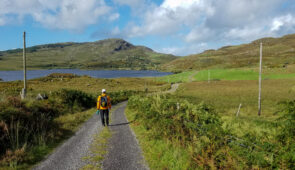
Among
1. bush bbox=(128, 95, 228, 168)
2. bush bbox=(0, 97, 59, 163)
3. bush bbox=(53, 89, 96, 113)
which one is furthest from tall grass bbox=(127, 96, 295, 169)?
bush bbox=(53, 89, 96, 113)

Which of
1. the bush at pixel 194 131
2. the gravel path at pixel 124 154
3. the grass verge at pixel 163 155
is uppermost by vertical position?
the bush at pixel 194 131

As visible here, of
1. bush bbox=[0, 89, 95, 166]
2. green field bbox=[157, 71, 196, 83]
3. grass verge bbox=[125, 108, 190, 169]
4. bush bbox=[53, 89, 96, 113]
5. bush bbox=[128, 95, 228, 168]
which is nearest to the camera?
bush bbox=[128, 95, 228, 168]

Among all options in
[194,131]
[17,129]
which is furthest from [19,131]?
[194,131]

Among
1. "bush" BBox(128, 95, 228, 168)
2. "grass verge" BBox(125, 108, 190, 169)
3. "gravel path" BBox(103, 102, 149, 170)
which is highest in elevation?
"bush" BBox(128, 95, 228, 168)

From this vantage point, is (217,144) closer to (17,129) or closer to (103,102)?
(17,129)

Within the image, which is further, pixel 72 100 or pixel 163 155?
pixel 72 100

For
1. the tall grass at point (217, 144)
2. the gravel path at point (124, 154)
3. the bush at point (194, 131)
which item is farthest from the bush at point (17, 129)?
the bush at point (194, 131)

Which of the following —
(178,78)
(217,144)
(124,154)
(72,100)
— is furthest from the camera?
(178,78)

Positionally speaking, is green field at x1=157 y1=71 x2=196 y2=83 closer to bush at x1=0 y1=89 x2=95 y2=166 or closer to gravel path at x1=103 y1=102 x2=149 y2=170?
bush at x1=0 y1=89 x2=95 y2=166

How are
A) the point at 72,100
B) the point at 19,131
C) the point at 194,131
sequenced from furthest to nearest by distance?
1. the point at 72,100
2. the point at 19,131
3. the point at 194,131

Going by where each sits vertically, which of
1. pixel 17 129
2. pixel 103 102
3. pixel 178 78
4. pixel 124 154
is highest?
pixel 178 78

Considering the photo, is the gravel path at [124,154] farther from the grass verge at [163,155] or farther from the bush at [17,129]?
the bush at [17,129]

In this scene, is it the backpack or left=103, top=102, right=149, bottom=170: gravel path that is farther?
the backpack

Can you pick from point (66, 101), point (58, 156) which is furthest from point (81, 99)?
point (58, 156)
